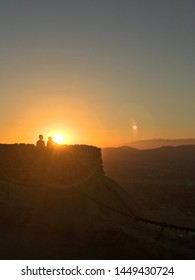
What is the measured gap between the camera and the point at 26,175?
26.9 m

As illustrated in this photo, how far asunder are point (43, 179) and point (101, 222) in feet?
44.4

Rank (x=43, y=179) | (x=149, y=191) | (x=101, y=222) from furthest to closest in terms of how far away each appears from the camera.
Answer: (x=149, y=191)
(x=43, y=179)
(x=101, y=222)

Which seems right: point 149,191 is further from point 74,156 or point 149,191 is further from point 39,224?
point 39,224

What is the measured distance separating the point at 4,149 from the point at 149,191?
1922 inches

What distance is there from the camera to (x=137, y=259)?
1128 cm

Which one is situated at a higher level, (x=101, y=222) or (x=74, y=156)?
(x=74, y=156)

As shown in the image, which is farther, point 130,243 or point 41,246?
point 41,246

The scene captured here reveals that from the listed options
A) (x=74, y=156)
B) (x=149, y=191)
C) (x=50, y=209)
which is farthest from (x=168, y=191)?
(x=50, y=209)

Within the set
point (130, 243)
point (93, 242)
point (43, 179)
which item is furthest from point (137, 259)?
point (43, 179)

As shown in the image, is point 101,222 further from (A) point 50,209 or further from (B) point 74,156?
(B) point 74,156

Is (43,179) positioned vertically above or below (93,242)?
above
